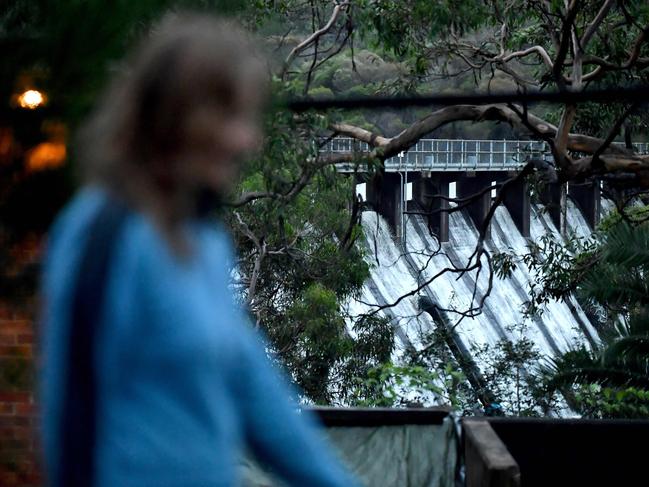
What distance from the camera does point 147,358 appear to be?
2.16ft

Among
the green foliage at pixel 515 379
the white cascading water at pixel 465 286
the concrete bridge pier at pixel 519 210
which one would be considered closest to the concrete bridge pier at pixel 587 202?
the white cascading water at pixel 465 286

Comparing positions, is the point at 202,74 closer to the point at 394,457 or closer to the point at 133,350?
the point at 133,350

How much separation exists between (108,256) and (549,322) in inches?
720

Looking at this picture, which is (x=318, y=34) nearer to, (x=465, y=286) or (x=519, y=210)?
(x=465, y=286)

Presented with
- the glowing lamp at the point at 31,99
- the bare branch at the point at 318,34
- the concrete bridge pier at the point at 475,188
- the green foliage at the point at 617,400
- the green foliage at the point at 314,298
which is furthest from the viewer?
the concrete bridge pier at the point at 475,188

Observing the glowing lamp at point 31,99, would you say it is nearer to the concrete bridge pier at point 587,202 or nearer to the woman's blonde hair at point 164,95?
the woman's blonde hair at point 164,95

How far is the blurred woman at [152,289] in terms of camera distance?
660mm

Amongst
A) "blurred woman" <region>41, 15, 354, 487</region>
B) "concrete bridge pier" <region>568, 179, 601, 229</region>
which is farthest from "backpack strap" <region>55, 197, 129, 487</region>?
"concrete bridge pier" <region>568, 179, 601, 229</region>

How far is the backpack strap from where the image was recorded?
25.9 inches

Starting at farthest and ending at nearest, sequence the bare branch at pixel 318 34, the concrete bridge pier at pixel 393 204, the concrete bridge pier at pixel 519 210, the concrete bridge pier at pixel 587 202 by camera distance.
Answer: the concrete bridge pier at pixel 587 202 → the concrete bridge pier at pixel 519 210 → the concrete bridge pier at pixel 393 204 → the bare branch at pixel 318 34

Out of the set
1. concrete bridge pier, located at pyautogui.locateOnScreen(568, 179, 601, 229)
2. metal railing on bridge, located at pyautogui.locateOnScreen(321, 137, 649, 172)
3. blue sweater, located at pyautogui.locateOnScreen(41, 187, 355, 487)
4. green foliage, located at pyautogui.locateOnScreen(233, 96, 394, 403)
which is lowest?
blue sweater, located at pyautogui.locateOnScreen(41, 187, 355, 487)

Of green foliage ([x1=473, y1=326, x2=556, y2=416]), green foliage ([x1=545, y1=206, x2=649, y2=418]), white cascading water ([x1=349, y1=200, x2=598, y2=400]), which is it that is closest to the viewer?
green foliage ([x1=545, y1=206, x2=649, y2=418])

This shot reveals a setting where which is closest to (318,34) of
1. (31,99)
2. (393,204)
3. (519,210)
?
(31,99)

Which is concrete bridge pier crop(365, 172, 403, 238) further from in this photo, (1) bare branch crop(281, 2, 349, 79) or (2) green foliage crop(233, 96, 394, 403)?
(1) bare branch crop(281, 2, 349, 79)
